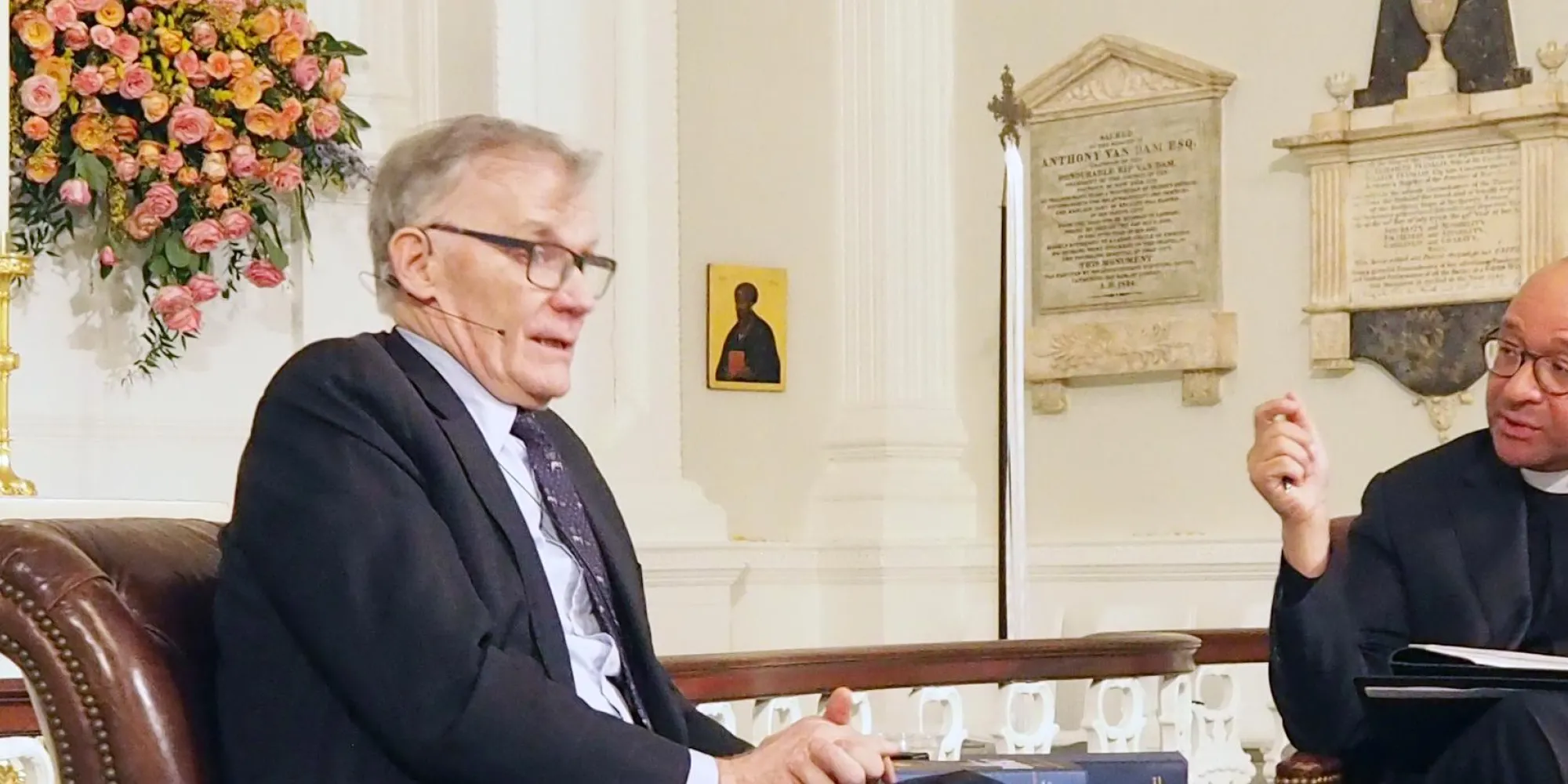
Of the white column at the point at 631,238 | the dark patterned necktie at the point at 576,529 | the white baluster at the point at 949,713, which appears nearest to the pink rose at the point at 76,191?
the white column at the point at 631,238

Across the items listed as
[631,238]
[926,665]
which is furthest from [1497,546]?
[631,238]

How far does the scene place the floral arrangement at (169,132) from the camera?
4.89m

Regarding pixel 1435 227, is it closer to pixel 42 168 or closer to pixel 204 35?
pixel 204 35

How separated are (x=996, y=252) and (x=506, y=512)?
515 cm

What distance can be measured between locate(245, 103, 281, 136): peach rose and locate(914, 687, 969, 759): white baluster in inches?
82.2

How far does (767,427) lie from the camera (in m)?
7.30

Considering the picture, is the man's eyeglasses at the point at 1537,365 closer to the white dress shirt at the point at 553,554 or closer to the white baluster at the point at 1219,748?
the white baluster at the point at 1219,748

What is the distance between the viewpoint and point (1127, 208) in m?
7.27

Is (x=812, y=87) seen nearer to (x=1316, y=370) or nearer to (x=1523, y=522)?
(x=1316, y=370)

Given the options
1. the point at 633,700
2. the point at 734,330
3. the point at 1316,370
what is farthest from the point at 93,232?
the point at 1316,370

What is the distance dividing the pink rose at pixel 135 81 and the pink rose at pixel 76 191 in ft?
0.70

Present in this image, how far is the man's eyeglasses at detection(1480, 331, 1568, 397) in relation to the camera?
3.35 meters

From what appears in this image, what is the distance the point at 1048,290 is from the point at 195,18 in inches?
128

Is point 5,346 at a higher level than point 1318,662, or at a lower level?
higher
